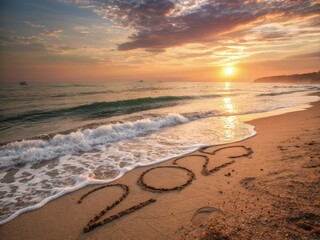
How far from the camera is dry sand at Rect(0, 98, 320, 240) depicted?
3336mm

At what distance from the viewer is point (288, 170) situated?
5.13 meters

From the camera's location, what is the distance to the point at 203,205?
13.6ft

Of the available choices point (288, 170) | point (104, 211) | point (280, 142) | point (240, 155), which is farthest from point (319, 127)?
point (104, 211)

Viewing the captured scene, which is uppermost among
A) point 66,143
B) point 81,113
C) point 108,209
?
point 81,113

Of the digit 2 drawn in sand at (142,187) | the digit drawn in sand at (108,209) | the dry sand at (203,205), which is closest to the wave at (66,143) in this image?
the dry sand at (203,205)

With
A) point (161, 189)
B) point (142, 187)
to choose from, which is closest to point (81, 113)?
point (142, 187)

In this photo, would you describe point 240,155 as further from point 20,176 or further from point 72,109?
point 72,109

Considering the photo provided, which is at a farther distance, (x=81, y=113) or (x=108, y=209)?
(x=81, y=113)

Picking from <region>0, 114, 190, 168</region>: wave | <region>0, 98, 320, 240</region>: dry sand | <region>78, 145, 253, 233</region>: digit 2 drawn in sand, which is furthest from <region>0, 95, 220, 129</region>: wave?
<region>0, 98, 320, 240</region>: dry sand

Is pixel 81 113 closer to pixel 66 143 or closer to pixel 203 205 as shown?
pixel 66 143

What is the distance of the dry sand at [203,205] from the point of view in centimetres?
334

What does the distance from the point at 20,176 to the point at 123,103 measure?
19115 mm

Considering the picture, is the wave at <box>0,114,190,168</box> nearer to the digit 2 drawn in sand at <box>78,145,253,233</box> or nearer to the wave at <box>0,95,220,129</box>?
the digit 2 drawn in sand at <box>78,145,253,233</box>

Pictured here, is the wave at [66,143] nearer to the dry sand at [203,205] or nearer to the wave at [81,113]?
the dry sand at [203,205]
